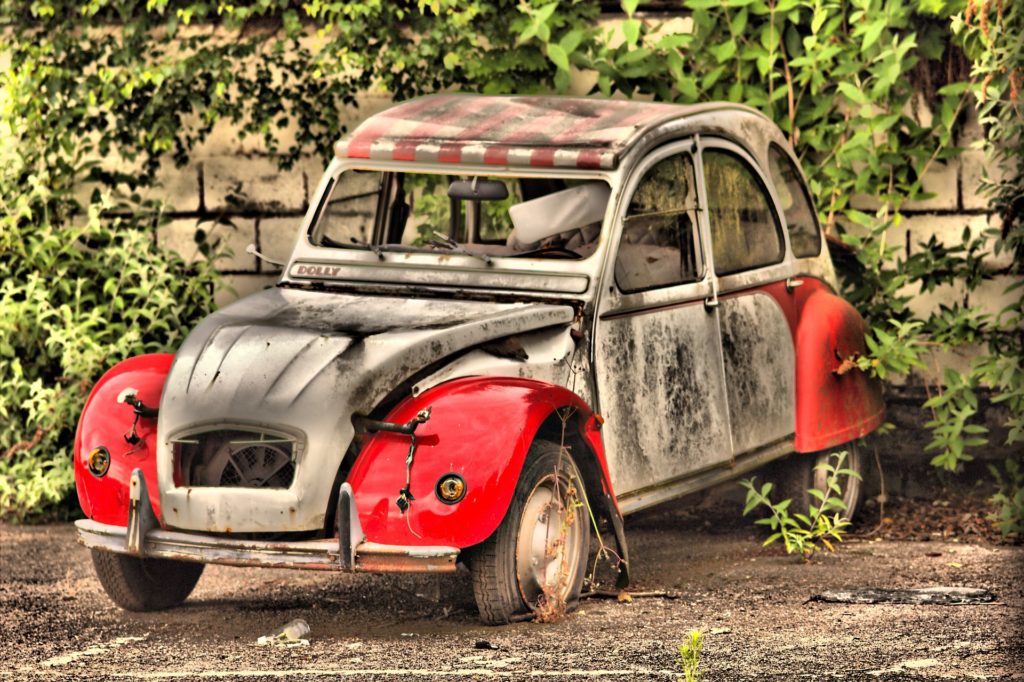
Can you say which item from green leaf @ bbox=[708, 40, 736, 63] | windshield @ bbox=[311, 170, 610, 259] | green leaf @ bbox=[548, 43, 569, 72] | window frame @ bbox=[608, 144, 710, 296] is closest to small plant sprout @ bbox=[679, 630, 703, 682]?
window frame @ bbox=[608, 144, 710, 296]

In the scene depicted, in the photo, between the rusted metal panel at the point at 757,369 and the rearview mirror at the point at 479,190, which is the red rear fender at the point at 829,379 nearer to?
the rusted metal panel at the point at 757,369

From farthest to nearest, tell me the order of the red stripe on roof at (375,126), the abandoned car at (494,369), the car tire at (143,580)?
1. the red stripe on roof at (375,126)
2. the car tire at (143,580)
3. the abandoned car at (494,369)

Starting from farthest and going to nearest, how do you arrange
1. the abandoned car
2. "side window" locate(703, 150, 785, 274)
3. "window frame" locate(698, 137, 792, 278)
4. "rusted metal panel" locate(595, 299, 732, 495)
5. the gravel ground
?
"side window" locate(703, 150, 785, 274)
"window frame" locate(698, 137, 792, 278)
"rusted metal panel" locate(595, 299, 732, 495)
the abandoned car
the gravel ground

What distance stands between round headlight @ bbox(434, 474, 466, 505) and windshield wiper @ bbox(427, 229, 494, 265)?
1.29 metres

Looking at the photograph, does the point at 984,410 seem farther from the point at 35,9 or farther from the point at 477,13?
the point at 35,9

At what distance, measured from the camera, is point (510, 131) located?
7168 mm

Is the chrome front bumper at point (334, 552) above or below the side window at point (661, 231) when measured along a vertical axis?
below

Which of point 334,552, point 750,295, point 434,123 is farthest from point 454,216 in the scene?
point 334,552

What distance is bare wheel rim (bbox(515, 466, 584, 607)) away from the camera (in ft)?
20.4

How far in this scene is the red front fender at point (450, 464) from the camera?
19.3 ft

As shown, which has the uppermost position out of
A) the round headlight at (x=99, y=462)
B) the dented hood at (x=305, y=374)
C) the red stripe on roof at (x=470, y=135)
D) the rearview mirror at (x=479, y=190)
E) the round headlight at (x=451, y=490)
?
the red stripe on roof at (x=470, y=135)

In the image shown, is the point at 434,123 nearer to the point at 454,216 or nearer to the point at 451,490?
the point at 454,216

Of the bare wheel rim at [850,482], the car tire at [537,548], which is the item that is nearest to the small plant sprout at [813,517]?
the bare wheel rim at [850,482]

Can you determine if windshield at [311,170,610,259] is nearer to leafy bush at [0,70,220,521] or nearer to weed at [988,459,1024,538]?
leafy bush at [0,70,220,521]
